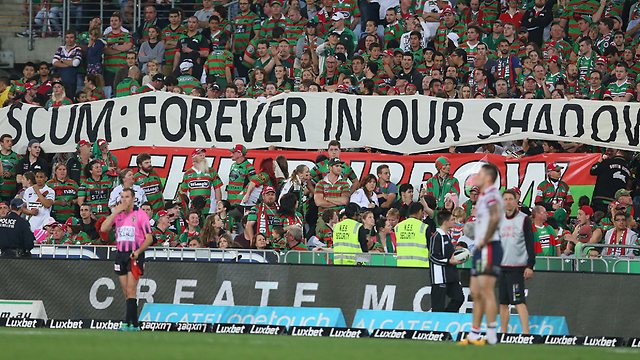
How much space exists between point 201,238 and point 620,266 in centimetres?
670

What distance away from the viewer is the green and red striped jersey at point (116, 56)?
27656 mm

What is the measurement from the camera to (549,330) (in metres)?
18.4

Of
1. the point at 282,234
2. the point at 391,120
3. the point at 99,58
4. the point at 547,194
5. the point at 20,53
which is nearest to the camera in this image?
the point at 282,234

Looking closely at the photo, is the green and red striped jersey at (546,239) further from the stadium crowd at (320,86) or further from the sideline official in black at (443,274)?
the sideline official in black at (443,274)

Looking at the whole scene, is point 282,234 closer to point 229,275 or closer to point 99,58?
point 229,275

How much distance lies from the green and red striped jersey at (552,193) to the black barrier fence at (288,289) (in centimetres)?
402

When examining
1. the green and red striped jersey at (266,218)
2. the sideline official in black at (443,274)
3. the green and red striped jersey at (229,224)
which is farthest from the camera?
the green and red striped jersey at (229,224)

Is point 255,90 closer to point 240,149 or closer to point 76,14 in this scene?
point 240,149

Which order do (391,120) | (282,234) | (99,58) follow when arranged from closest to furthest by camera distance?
(282,234)
(391,120)
(99,58)

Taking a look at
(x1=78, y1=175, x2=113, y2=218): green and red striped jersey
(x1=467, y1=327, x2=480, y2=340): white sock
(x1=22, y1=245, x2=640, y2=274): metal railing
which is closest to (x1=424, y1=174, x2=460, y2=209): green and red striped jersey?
(x1=22, y1=245, x2=640, y2=274): metal railing

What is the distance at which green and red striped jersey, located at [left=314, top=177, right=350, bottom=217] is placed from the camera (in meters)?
22.7

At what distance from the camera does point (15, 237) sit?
20422 mm

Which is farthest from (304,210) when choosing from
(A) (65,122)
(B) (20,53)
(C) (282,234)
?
(B) (20,53)

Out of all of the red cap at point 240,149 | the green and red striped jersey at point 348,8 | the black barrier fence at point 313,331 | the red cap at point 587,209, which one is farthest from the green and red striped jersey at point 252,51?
the black barrier fence at point 313,331
